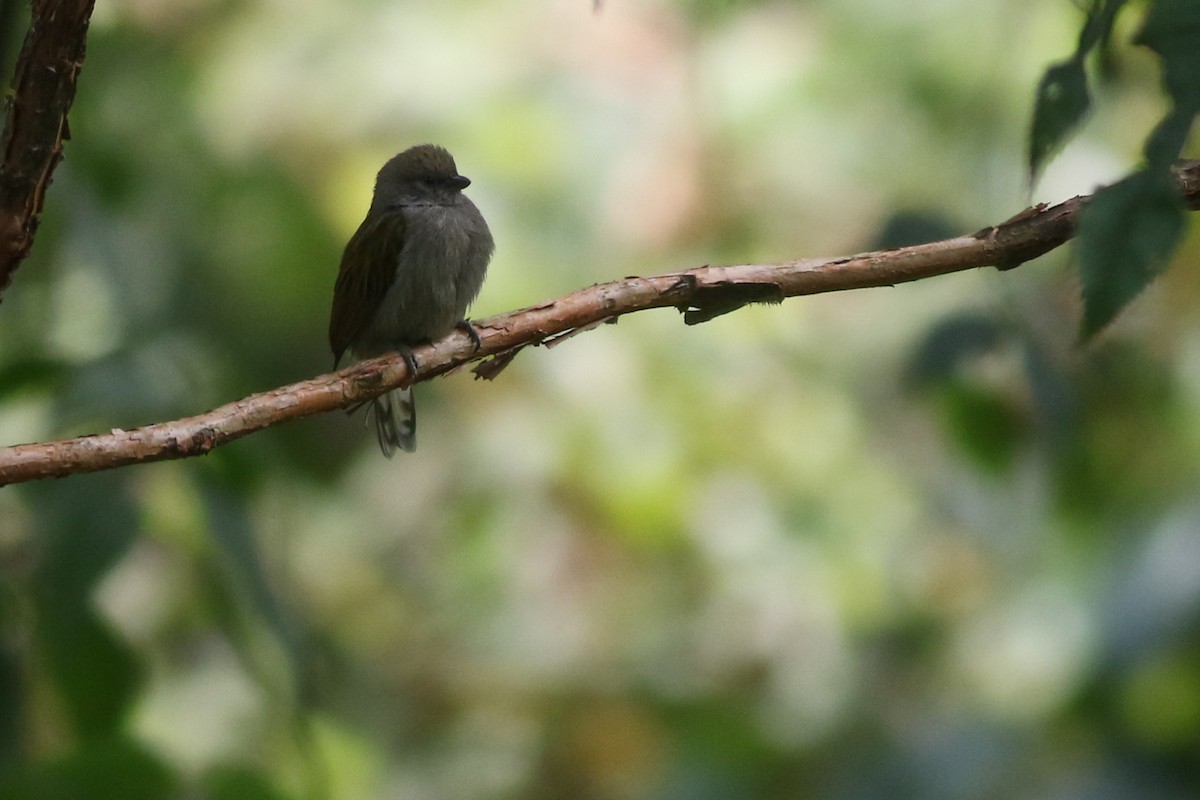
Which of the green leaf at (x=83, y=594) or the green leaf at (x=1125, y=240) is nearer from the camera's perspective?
Result: the green leaf at (x=1125, y=240)

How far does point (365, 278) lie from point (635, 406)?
2453 mm

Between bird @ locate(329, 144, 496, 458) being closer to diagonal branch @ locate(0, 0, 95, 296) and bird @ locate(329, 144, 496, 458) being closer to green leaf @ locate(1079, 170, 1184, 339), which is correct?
diagonal branch @ locate(0, 0, 95, 296)

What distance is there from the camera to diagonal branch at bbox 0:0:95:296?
5.99 feet

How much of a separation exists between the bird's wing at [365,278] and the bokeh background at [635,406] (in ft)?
2.94

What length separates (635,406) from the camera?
6168mm

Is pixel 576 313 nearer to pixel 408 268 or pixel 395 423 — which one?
pixel 408 268

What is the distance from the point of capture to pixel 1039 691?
4.82m

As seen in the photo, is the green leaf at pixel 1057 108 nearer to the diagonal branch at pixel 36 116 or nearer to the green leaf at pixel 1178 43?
the green leaf at pixel 1178 43

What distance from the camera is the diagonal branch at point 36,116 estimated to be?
5.99ft

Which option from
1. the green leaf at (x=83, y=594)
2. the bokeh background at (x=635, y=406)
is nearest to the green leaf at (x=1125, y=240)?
the green leaf at (x=83, y=594)

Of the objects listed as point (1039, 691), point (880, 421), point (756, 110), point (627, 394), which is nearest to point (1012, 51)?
point (756, 110)

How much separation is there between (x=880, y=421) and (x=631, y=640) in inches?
58.5

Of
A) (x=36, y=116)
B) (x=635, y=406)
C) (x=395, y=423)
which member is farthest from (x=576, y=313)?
(x=635, y=406)

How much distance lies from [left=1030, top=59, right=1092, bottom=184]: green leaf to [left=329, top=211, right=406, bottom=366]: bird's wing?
2393mm
